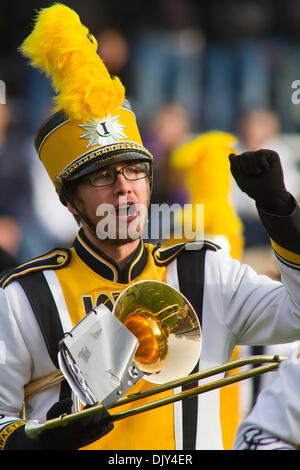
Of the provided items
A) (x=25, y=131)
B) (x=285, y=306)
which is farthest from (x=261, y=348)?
(x=25, y=131)

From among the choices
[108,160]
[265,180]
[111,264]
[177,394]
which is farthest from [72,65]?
[177,394]

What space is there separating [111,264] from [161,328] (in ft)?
1.12

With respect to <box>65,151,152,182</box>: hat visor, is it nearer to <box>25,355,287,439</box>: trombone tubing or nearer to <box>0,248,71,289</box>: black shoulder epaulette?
<box>0,248,71,289</box>: black shoulder epaulette

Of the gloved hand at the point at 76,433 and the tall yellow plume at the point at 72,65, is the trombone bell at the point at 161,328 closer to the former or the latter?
the gloved hand at the point at 76,433

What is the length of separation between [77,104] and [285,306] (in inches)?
39.9

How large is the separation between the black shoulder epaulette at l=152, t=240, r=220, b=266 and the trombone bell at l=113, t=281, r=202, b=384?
0.30 m

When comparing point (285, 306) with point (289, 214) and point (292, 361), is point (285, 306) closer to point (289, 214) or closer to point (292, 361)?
point (289, 214)

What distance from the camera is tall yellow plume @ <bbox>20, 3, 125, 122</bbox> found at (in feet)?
9.84

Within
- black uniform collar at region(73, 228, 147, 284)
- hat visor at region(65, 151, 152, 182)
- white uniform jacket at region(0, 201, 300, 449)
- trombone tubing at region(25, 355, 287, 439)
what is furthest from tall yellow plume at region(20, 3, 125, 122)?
trombone tubing at region(25, 355, 287, 439)

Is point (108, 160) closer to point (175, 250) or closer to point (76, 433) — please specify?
point (175, 250)

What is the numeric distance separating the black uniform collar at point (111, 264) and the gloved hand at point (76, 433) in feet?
2.04

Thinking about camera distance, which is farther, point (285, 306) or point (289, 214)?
point (285, 306)

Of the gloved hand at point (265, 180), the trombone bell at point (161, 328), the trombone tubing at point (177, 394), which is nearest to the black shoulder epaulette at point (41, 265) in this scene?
the trombone bell at point (161, 328)
